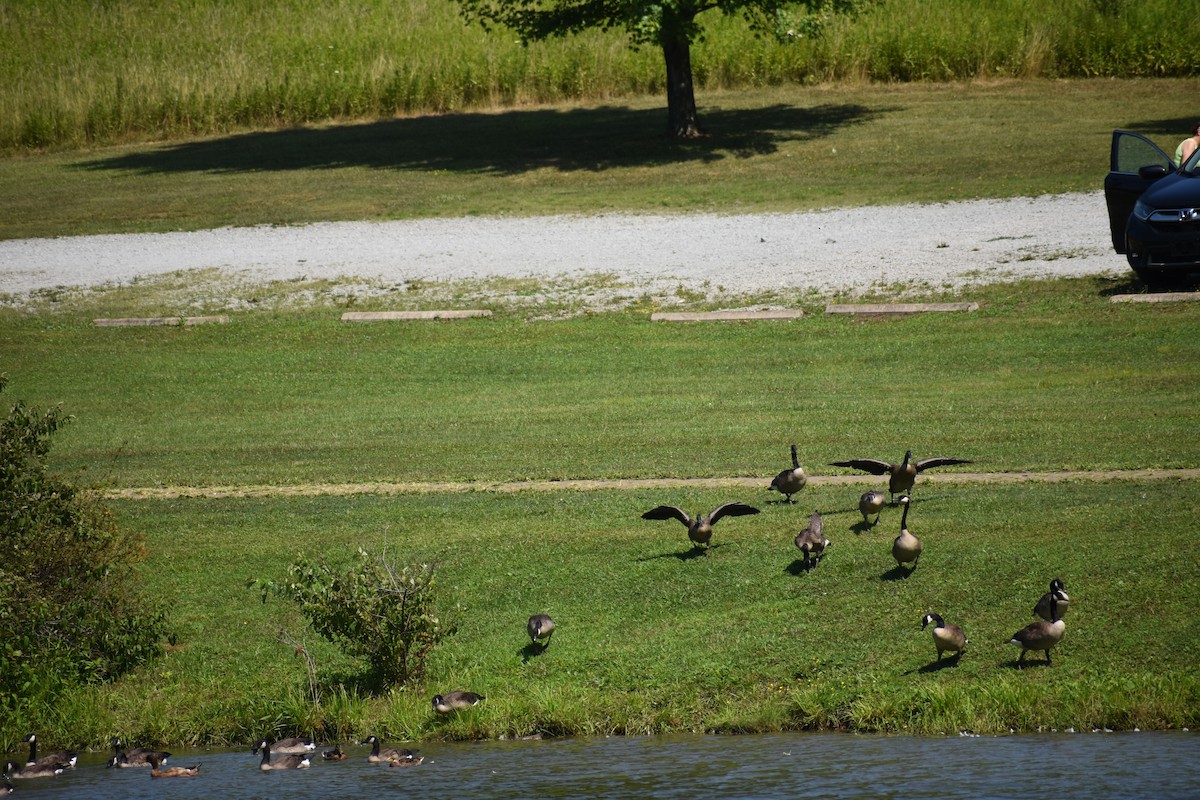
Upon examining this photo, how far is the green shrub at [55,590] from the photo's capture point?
10.6 metres

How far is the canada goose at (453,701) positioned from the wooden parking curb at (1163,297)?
13692 mm

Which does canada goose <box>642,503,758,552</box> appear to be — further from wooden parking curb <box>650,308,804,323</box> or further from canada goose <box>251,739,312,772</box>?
wooden parking curb <box>650,308,804,323</box>

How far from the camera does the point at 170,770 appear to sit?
9211 mm

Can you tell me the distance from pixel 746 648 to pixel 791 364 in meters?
9.29

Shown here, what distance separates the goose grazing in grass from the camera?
933 cm

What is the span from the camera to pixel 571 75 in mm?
43031

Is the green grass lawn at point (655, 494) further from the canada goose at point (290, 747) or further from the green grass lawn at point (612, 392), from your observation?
the canada goose at point (290, 747)

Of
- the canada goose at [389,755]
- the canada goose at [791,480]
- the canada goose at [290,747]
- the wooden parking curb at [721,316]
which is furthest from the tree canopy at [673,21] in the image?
the canada goose at [389,755]

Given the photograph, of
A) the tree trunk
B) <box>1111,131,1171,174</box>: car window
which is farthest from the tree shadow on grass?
<box>1111,131,1171,174</box>: car window

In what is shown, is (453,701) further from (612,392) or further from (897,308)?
(897,308)

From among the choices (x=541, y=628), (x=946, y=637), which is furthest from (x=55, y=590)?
(x=946, y=637)

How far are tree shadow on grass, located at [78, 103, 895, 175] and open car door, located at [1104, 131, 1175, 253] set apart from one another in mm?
15136

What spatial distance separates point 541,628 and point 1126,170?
12.5 m

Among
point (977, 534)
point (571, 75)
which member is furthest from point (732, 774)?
point (571, 75)
